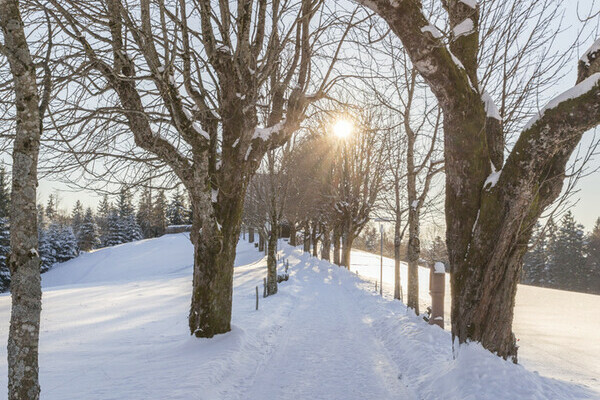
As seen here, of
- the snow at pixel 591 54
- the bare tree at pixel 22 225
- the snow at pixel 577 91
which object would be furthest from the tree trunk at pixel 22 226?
the snow at pixel 591 54

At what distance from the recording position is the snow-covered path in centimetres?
530

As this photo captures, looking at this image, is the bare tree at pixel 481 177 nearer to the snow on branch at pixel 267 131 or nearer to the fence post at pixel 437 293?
the snow on branch at pixel 267 131

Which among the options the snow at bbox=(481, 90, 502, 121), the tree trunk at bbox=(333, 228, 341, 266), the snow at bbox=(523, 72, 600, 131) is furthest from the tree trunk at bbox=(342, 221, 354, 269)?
the snow at bbox=(523, 72, 600, 131)

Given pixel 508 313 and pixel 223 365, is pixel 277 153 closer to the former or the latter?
pixel 223 365

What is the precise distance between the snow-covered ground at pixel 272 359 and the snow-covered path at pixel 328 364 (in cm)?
2

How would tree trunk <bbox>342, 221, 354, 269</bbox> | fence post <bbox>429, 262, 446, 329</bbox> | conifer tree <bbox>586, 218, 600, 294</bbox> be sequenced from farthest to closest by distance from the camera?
1. conifer tree <bbox>586, 218, 600, 294</bbox>
2. tree trunk <bbox>342, 221, 354, 269</bbox>
3. fence post <bbox>429, 262, 446, 329</bbox>

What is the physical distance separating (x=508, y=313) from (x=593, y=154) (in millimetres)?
2211

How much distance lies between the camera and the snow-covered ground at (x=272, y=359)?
4645mm

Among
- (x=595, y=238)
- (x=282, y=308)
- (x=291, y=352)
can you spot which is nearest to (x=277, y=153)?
(x=282, y=308)

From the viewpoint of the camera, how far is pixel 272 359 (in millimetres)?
6793

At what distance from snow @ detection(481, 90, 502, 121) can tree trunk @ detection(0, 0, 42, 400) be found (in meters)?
5.36

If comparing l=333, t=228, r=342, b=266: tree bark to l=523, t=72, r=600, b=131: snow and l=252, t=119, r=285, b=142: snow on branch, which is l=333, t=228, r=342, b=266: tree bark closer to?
l=252, t=119, r=285, b=142: snow on branch

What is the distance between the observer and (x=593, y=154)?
416 centimetres

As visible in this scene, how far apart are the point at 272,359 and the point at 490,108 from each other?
5742mm
